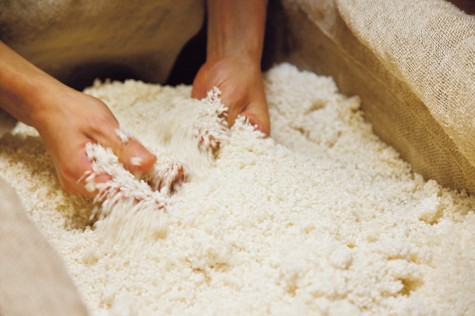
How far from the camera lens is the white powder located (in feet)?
2.05

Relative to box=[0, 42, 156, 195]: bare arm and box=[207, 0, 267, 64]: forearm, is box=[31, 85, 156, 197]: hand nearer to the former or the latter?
box=[0, 42, 156, 195]: bare arm

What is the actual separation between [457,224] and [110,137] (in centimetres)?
52

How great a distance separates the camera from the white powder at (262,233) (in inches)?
24.6

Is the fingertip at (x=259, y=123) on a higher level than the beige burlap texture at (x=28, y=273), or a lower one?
higher

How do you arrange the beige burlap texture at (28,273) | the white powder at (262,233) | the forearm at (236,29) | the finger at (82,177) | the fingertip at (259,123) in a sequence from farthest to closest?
1. the forearm at (236,29)
2. the fingertip at (259,123)
3. the finger at (82,177)
4. the white powder at (262,233)
5. the beige burlap texture at (28,273)

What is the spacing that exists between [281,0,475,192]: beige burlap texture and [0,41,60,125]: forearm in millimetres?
522

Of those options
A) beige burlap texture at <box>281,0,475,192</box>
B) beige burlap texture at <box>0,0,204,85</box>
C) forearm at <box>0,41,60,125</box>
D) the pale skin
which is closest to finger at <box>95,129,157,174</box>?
the pale skin

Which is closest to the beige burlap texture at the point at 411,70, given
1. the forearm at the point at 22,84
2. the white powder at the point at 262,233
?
the white powder at the point at 262,233

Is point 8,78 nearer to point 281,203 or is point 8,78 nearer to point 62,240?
point 62,240

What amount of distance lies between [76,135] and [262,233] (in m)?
0.32

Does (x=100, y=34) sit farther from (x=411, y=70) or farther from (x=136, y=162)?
(x=411, y=70)

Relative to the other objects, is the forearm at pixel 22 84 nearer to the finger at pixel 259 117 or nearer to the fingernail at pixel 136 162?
the fingernail at pixel 136 162

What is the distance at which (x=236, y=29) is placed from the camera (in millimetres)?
1035

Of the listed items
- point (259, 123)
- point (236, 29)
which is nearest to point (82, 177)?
point (259, 123)
